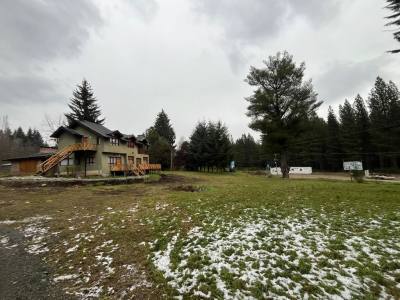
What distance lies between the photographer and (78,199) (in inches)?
585

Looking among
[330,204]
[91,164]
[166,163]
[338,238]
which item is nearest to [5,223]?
[338,238]

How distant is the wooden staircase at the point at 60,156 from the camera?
26403 millimetres

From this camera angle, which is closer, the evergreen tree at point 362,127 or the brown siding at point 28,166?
the brown siding at point 28,166

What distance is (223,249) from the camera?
6500 millimetres

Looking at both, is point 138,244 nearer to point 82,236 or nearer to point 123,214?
point 82,236

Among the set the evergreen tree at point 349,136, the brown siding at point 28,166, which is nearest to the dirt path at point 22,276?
the brown siding at point 28,166

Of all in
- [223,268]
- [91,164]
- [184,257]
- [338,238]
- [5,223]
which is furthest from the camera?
[91,164]

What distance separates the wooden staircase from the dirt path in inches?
845

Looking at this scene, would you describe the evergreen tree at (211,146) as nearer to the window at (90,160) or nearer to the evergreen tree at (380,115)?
the window at (90,160)

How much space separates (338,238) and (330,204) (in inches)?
188

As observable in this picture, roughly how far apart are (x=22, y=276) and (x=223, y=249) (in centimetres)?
526

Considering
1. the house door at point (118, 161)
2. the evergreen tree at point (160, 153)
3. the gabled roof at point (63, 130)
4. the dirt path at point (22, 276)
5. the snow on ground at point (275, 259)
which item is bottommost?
the dirt path at point (22, 276)

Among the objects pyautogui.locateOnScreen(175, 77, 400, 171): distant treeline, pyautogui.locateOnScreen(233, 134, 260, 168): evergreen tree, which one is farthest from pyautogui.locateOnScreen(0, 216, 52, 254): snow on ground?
pyautogui.locateOnScreen(233, 134, 260, 168): evergreen tree

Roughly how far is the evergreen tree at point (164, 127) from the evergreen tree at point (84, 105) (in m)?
21.3
